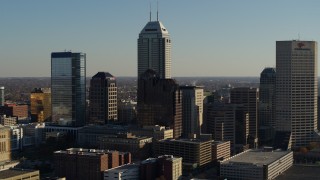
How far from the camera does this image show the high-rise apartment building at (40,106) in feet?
362

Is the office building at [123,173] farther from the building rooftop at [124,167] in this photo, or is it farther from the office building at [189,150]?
the office building at [189,150]

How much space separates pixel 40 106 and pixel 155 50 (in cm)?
2440

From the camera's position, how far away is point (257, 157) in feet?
224

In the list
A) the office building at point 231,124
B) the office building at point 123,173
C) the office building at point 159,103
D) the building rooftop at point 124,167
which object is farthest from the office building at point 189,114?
the office building at point 123,173

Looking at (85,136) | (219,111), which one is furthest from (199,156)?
(85,136)

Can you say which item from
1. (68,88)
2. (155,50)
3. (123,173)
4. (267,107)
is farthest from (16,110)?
(123,173)

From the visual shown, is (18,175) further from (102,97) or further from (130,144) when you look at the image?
(102,97)

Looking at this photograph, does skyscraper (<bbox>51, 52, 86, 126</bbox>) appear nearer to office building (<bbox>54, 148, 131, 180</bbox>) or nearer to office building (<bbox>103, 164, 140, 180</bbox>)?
office building (<bbox>54, 148, 131, 180</bbox>)

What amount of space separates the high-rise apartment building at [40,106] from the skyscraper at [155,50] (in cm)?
1888

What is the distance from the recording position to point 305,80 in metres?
89.4

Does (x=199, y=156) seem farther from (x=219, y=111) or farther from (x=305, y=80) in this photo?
(x=305, y=80)

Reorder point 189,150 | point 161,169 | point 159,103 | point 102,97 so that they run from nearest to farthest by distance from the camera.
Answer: point 161,169, point 189,150, point 159,103, point 102,97

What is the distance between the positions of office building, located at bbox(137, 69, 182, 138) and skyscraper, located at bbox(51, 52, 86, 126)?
45.4 feet

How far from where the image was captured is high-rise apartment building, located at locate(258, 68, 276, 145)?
97175mm
